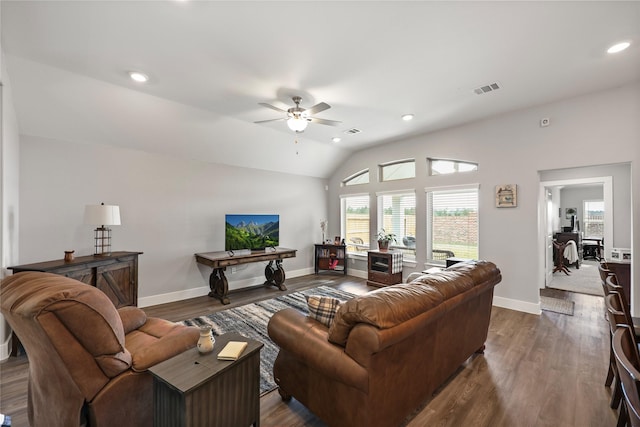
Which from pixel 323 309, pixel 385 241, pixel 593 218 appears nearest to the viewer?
pixel 323 309

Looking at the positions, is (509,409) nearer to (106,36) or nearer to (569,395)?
(569,395)

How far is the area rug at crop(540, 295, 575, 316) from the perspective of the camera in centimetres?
409

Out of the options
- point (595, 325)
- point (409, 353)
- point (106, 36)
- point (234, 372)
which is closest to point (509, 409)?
point (409, 353)

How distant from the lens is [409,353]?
176 centimetres

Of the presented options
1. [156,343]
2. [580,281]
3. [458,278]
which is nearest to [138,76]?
[156,343]

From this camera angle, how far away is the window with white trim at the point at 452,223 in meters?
4.85

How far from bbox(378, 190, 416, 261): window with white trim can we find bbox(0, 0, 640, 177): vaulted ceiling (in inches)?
75.1

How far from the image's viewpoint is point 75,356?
1.38m

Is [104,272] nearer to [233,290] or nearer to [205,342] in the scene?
[233,290]

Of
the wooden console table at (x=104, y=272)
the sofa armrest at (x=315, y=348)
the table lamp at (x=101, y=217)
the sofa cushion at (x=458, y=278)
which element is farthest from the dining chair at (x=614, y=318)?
the table lamp at (x=101, y=217)

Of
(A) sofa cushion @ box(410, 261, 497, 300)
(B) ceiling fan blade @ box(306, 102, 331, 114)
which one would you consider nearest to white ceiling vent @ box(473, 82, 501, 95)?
(B) ceiling fan blade @ box(306, 102, 331, 114)

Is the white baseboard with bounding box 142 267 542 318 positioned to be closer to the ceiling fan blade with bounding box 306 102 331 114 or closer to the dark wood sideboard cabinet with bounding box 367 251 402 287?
the dark wood sideboard cabinet with bounding box 367 251 402 287

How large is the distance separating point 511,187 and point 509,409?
10.9ft

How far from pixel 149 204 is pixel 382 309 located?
4.29 m
